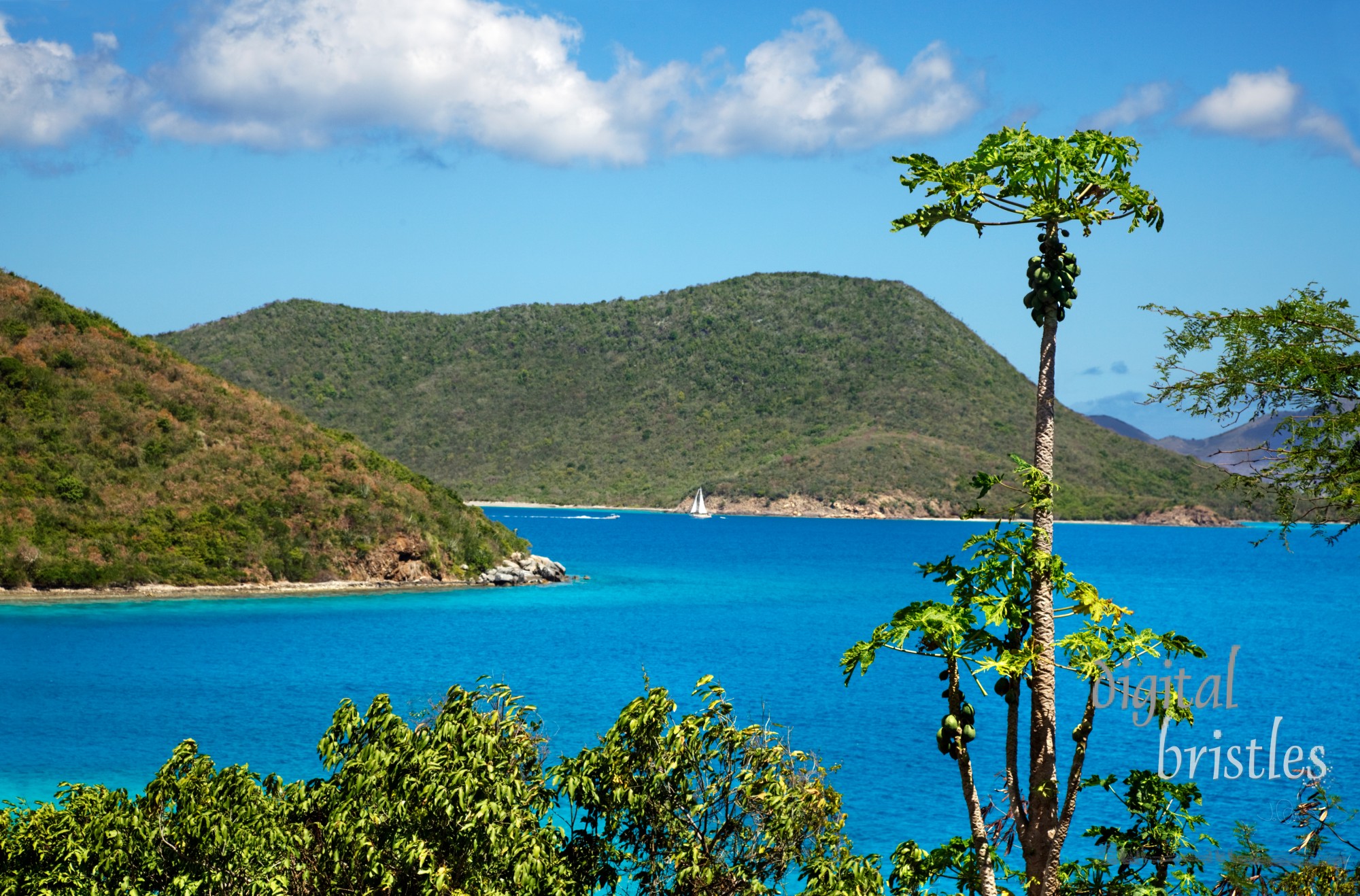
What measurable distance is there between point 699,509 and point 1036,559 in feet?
426

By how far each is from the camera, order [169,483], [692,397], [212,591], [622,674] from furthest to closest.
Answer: [692,397] < [169,483] < [212,591] < [622,674]

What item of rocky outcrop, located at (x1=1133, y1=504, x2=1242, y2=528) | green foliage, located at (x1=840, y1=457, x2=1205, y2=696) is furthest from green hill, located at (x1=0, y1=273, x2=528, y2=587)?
rocky outcrop, located at (x1=1133, y1=504, x2=1242, y2=528)

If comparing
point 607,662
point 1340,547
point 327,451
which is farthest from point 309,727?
point 1340,547

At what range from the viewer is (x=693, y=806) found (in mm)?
9945

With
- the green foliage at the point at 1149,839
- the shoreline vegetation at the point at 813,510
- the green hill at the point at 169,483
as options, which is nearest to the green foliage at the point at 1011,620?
the green foliage at the point at 1149,839

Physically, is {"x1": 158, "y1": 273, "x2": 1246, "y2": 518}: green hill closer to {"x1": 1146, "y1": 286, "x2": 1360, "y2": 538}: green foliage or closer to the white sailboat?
the white sailboat

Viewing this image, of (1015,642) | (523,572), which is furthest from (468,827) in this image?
(523,572)

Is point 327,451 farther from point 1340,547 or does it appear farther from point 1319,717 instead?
point 1340,547

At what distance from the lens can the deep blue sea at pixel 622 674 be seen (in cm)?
2352

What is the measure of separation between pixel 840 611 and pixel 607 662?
2142 centimetres

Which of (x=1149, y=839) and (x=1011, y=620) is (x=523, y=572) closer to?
(x=1149, y=839)

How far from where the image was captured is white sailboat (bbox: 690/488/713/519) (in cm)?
13438

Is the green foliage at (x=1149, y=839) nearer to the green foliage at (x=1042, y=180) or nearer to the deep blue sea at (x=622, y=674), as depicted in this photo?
the green foliage at (x=1042, y=180)

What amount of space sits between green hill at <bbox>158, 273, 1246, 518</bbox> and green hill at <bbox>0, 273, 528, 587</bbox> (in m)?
88.8
